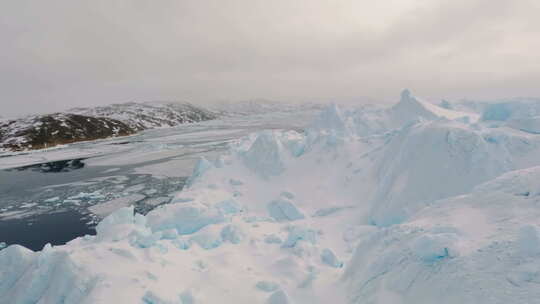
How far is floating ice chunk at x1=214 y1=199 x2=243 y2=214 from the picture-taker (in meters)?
12.3

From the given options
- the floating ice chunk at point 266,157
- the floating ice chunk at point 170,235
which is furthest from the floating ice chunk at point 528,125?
the floating ice chunk at point 170,235

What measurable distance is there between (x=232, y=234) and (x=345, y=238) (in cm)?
370

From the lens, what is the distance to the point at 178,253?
8.30 metres

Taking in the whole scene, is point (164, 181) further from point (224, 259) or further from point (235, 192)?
point (224, 259)

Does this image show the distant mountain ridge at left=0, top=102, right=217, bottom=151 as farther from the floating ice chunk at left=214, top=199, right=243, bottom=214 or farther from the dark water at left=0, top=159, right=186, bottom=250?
the floating ice chunk at left=214, top=199, right=243, bottom=214

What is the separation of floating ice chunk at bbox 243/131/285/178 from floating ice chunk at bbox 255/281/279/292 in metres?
9.08

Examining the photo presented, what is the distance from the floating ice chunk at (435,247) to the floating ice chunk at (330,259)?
3369 millimetres

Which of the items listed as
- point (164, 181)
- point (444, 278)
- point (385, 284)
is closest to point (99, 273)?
point (385, 284)

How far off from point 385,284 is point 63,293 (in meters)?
6.03

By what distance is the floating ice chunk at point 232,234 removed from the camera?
9.53 metres

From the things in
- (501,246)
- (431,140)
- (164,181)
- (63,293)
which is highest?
(431,140)

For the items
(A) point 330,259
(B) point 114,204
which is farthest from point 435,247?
(B) point 114,204

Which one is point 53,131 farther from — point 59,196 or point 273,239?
point 273,239

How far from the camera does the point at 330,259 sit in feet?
27.1
